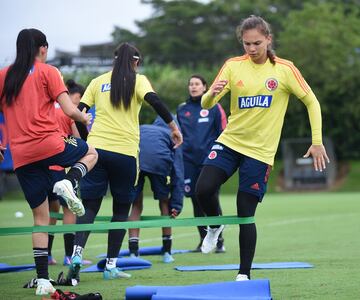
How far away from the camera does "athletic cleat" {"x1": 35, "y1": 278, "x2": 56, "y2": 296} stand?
7273 mm

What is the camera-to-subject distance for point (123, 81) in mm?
8391

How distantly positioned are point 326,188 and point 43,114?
35043mm

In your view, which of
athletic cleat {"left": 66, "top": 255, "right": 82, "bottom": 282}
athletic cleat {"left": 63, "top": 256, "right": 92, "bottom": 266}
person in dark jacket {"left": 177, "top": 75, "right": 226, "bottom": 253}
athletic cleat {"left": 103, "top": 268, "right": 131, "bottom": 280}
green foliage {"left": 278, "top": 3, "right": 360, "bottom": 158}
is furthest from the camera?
green foliage {"left": 278, "top": 3, "right": 360, "bottom": 158}

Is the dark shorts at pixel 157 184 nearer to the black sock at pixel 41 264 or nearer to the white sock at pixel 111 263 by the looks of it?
the white sock at pixel 111 263

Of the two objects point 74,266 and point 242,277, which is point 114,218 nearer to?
point 74,266

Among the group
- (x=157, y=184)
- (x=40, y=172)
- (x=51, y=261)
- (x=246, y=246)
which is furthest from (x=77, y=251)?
(x=157, y=184)

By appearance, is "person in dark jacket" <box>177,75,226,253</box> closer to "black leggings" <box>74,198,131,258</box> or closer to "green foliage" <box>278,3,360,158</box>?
"black leggings" <box>74,198,131,258</box>

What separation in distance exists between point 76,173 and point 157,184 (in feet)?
11.8

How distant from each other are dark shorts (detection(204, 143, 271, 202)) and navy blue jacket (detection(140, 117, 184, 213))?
2909mm

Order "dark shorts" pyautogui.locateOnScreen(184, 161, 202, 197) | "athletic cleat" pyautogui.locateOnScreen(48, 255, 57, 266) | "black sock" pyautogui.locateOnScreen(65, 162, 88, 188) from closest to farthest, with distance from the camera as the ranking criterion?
1. "black sock" pyautogui.locateOnScreen(65, 162, 88, 188)
2. "athletic cleat" pyautogui.locateOnScreen(48, 255, 57, 266)
3. "dark shorts" pyautogui.locateOnScreen(184, 161, 202, 197)

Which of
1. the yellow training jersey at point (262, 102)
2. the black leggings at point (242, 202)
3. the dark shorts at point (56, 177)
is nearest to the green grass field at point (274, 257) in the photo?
the black leggings at point (242, 202)

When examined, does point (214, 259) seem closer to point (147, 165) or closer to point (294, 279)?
point (147, 165)

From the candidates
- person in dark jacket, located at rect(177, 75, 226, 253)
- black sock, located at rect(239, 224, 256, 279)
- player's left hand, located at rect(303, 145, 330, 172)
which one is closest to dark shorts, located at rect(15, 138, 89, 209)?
black sock, located at rect(239, 224, 256, 279)

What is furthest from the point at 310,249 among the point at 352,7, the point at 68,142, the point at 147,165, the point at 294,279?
the point at 352,7
